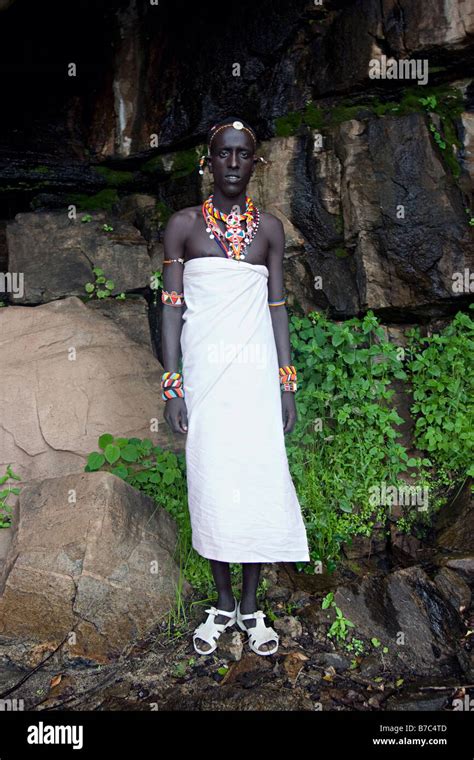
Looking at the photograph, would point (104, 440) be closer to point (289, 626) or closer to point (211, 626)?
point (211, 626)

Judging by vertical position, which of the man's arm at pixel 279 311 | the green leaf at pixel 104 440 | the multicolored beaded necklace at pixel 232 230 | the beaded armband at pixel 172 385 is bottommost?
the green leaf at pixel 104 440

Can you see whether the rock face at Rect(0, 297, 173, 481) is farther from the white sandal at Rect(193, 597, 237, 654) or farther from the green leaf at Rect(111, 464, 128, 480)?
the white sandal at Rect(193, 597, 237, 654)

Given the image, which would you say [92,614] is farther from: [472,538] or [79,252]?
[79,252]

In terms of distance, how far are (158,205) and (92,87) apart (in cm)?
119

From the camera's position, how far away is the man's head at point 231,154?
318cm

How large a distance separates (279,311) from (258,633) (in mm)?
1649

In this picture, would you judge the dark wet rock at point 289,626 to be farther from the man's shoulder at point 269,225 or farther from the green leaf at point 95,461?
the man's shoulder at point 269,225

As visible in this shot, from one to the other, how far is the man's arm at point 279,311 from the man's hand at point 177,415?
542 millimetres

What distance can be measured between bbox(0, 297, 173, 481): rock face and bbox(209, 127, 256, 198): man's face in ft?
5.70

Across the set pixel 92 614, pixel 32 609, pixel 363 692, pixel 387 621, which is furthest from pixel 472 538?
pixel 32 609

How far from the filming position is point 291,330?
4566mm

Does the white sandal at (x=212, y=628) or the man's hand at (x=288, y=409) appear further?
the man's hand at (x=288, y=409)

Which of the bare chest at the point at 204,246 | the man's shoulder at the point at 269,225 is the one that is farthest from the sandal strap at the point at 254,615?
the man's shoulder at the point at 269,225

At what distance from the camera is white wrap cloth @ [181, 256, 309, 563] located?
3127mm
